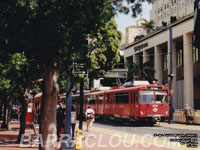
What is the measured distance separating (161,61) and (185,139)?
41.9 m

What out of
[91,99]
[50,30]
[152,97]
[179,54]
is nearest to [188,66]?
[179,54]

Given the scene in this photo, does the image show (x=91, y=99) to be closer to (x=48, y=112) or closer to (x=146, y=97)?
(x=146, y=97)

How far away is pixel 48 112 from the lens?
32.3 ft

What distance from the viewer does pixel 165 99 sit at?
93.3ft

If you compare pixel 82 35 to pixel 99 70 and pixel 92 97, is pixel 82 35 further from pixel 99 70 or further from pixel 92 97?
pixel 92 97

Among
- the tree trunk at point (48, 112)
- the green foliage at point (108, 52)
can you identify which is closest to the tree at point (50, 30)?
the tree trunk at point (48, 112)

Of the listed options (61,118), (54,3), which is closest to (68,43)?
(54,3)

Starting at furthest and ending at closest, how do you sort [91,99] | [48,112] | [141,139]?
[91,99] < [141,139] < [48,112]

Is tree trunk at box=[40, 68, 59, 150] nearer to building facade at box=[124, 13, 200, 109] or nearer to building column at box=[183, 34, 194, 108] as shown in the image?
building facade at box=[124, 13, 200, 109]

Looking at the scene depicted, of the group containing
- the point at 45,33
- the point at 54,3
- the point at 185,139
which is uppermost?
the point at 54,3

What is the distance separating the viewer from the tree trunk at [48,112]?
980 centimetres

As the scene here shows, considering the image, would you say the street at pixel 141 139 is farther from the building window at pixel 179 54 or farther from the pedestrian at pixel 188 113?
the building window at pixel 179 54

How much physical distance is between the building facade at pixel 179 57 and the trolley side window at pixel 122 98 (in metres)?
13.5

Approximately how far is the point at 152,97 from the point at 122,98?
3301mm
